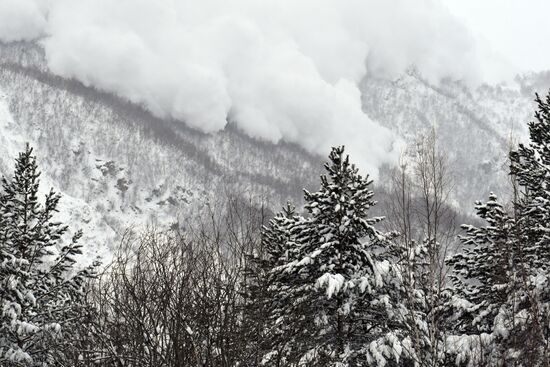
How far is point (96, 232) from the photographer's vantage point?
178m

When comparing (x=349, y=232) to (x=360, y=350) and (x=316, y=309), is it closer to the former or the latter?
(x=316, y=309)

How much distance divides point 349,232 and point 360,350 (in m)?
3.18

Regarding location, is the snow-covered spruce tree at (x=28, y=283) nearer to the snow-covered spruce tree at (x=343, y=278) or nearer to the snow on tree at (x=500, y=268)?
the snow-covered spruce tree at (x=343, y=278)

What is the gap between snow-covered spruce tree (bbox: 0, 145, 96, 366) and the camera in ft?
38.6

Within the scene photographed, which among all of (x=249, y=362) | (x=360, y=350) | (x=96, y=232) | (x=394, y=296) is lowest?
(x=249, y=362)

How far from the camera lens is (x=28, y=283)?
14445 mm

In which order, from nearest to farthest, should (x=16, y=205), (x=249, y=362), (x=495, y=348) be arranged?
1. (x=249, y=362)
2. (x=495, y=348)
3. (x=16, y=205)

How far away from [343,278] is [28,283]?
1028 cm

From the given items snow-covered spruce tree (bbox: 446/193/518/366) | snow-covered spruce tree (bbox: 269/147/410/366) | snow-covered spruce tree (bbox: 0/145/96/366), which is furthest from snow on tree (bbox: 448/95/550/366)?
snow-covered spruce tree (bbox: 0/145/96/366)

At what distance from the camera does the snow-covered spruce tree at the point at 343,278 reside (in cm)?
1113

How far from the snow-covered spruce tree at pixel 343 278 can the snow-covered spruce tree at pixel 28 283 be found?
604 centimetres

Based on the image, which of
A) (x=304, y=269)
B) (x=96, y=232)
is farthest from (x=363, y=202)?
(x=96, y=232)

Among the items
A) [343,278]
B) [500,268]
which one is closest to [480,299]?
[500,268]

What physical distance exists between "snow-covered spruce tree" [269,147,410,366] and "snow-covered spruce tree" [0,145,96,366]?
6.04m
